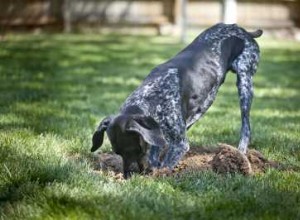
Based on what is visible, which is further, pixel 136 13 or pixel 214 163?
pixel 136 13

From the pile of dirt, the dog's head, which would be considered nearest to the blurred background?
the pile of dirt

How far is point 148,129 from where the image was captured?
4.36 m

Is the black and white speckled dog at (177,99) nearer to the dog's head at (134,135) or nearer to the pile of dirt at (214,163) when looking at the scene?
the dog's head at (134,135)

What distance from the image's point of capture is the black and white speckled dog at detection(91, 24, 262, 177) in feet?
14.4

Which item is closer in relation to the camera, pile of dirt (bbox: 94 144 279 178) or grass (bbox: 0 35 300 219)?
grass (bbox: 0 35 300 219)

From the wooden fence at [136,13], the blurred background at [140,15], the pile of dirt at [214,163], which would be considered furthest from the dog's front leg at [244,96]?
the wooden fence at [136,13]

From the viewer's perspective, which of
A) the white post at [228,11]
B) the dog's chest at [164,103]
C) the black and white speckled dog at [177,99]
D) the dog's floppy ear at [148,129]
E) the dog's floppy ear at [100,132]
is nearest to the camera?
the dog's floppy ear at [148,129]

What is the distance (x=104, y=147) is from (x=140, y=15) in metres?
14.9

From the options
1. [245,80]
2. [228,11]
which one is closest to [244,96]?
[245,80]

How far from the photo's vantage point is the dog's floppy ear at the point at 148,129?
14.0ft

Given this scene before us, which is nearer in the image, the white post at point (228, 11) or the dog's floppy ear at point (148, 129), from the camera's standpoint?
the dog's floppy ear at point (148, 129)

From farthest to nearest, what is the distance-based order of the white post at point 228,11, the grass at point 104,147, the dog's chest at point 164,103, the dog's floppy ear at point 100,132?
the white post at point 228,11
the dog's chest at point 164,103
the dog's floppy ear at point 100,132
the grass at point 104,147

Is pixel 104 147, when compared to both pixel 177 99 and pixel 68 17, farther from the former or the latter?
pixel 68 17

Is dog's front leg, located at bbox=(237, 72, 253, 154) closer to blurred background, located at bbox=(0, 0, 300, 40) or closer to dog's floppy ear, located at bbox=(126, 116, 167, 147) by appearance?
dog's floppy ear, located at bbox=(126, 116, 167, 147)
